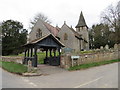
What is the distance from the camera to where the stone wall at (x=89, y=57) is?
17266 millimetres

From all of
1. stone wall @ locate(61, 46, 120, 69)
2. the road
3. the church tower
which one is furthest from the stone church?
the road

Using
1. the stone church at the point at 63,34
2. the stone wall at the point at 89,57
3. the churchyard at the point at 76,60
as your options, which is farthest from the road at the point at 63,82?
the stone church at the point at 63,34

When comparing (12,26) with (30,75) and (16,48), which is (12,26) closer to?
(16,48)

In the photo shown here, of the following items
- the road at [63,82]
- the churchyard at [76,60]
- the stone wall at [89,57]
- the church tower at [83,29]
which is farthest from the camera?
the church tower at [83,29]

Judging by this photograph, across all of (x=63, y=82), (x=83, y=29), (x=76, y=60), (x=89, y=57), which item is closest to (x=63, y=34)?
(x=83, y=29)

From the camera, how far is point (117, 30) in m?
40.0

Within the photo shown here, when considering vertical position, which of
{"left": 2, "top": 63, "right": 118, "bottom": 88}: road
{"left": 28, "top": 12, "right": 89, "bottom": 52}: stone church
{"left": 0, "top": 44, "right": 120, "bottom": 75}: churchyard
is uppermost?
{"left": 28, "top": 12, "right": 89, "bottom": 52}: stone church

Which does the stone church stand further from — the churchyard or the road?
the road

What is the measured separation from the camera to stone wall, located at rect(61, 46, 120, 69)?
680 inches

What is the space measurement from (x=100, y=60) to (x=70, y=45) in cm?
1857

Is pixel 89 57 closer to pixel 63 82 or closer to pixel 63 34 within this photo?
pixel 63 82

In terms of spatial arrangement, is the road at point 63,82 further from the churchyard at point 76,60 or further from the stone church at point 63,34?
the stone church at point 63,34

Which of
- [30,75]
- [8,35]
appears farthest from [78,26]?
[30,75]

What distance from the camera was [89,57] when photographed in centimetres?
2020
